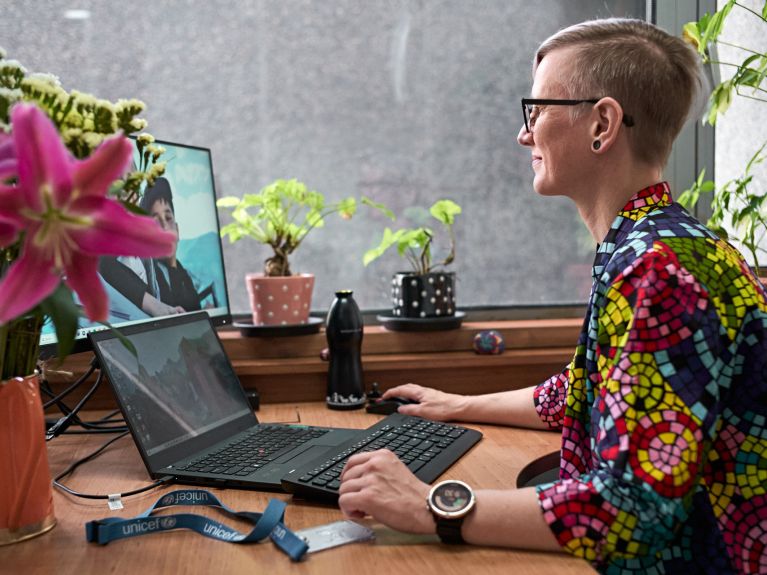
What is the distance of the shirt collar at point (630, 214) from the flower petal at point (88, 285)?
0.72 m

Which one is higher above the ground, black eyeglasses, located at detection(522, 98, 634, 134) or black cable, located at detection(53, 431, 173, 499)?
black eyeglasses, located at detection(522, 98, 634, 134)

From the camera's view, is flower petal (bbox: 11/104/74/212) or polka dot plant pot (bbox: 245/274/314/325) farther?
polka dot plant pot (bbox: 245/274/314/325)

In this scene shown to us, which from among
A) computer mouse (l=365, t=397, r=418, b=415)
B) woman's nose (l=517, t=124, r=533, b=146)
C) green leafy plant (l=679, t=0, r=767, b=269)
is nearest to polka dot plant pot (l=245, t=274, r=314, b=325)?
computer mouse (l=365, t=397, r=418, b=415)

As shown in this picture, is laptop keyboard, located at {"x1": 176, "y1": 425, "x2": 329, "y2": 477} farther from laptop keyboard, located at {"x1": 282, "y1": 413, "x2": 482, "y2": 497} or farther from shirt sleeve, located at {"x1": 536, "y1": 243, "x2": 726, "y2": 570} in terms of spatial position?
shirt sleeve, located at {"x1": 536, "y1": 243, "x2": 726, "y2": 570}

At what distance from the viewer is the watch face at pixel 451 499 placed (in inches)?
36.3

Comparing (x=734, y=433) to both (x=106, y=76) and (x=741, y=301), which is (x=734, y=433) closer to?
(x=741, y=301)

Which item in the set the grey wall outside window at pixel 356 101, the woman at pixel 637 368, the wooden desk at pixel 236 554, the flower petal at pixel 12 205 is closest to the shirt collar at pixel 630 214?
the woman at pixel 637 368

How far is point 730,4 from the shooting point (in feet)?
5.61

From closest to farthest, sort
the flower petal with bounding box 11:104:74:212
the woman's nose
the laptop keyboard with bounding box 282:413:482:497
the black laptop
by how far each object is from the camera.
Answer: the flower petal with bounding box 11:104:74:212 < the laptop keyboard with bounding box 282:413:482:497 < the black laptop < the woman's nose

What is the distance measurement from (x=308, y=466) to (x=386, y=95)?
1.24 metres

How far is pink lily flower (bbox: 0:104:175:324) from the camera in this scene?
1.95ft

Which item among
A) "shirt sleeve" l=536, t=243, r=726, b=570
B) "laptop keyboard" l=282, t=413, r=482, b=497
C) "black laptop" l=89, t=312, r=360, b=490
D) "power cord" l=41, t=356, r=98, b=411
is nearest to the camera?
"shirt sleeve" l=536, t=243, r=726, b=570

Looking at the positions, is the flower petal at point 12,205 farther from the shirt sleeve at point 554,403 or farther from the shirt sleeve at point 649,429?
the shirt sleeve at point 554,403

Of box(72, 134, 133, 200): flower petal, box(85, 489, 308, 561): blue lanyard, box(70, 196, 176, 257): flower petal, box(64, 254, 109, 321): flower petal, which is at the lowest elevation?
box(85, 489, 308, 561): blue lanyard
